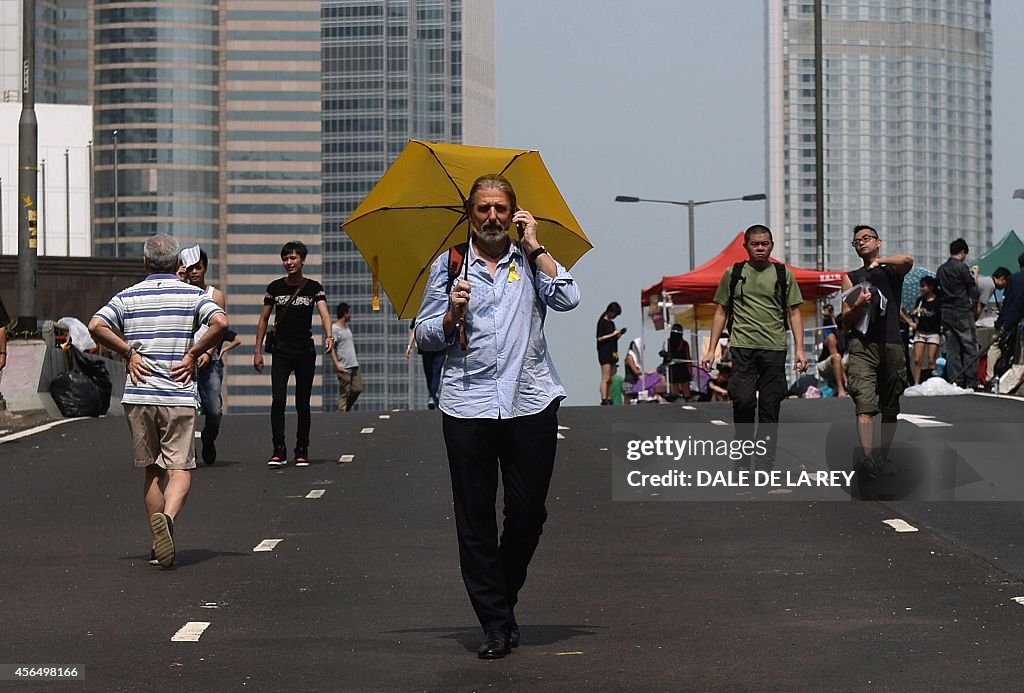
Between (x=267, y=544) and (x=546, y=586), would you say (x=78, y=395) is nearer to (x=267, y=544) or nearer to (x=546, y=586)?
(x=267, y=544)

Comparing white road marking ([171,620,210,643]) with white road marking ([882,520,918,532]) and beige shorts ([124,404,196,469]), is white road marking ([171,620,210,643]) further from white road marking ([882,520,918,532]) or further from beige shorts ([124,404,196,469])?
white road marking ([882,520,918,532])

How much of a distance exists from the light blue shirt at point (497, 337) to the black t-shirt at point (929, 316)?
20617mm

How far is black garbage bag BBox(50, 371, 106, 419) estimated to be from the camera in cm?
2597

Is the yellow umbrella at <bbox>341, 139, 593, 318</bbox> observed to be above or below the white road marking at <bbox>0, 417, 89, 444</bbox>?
above

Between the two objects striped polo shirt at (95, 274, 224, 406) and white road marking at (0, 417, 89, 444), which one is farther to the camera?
white road marking at (0, 417, 89, 444)

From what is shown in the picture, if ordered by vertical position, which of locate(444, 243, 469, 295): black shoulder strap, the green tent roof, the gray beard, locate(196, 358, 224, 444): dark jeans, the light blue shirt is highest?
the green tent roof

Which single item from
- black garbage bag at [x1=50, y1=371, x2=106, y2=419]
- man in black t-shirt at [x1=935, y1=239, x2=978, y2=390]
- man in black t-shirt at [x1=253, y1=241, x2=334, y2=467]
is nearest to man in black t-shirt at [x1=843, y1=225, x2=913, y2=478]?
man in black t-shirt at [x1=253, y1=241, x2=334, y2=467]

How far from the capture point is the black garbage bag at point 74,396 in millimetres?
25969

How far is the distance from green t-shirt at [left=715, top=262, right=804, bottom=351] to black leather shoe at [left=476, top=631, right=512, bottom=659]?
760cm

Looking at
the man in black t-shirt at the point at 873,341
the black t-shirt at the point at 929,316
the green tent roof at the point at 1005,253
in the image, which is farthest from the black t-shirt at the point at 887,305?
the green tent roof at the point at 1005,253

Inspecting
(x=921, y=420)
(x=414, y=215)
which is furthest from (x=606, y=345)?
(x=414, y=215)

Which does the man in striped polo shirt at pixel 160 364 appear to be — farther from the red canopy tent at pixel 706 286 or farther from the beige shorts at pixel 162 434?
the red canopy tent at pixel 706 286

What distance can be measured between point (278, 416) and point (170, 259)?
20.4 ft

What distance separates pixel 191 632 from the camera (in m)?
8.05
